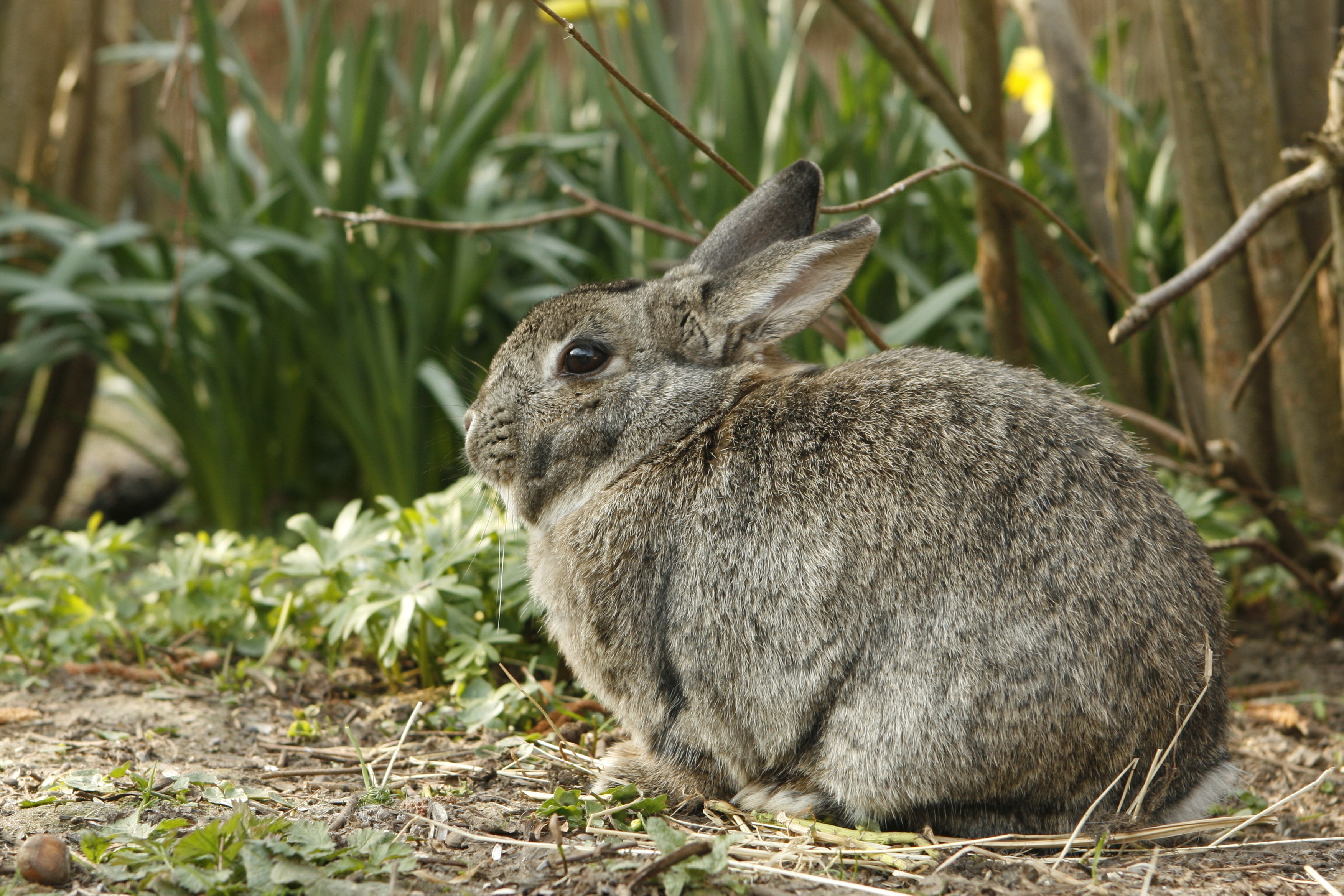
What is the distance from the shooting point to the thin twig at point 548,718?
2.73 meters

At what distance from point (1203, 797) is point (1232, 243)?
4.20ft

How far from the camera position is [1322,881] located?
214 centimetres

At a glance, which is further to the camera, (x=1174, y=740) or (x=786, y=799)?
(x=786, y=799)

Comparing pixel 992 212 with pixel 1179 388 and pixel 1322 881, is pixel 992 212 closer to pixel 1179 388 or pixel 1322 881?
pixel 1179 388

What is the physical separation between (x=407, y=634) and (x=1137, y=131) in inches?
167

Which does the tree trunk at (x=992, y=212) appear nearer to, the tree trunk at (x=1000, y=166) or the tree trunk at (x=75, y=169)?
the tree trunk at (x=1000, y=166)

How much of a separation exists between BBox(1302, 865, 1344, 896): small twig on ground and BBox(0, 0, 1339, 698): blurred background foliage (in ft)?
5.73

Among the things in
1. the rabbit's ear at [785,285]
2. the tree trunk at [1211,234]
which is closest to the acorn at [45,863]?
the rabbit's ear at [785,285]

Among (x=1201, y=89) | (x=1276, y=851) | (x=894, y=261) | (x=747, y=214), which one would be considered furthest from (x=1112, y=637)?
(x=894, y=261)

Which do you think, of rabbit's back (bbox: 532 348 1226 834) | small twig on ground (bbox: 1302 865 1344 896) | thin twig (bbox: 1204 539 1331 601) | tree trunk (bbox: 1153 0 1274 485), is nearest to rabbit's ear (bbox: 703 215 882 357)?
rabbit's back (bbox: 532 348 1226 834)

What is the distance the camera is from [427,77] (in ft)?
18.1

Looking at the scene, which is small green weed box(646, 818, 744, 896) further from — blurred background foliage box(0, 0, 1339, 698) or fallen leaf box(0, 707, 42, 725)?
blurred background foliage box(0, 0, 1339, 698)

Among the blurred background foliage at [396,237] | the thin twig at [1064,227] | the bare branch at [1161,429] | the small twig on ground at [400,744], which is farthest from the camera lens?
the blurred background foliage at [396,237]

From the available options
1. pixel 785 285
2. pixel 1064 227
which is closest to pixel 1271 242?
pixel 1064 227
